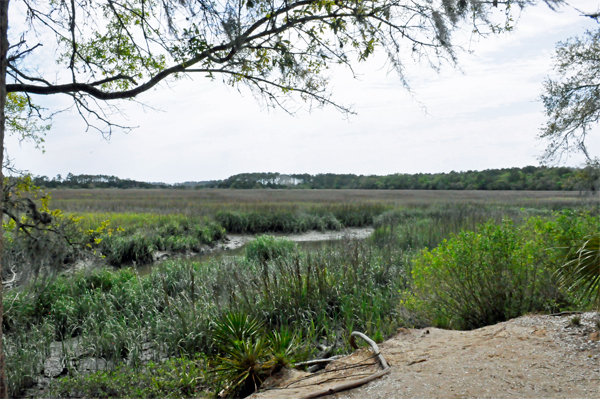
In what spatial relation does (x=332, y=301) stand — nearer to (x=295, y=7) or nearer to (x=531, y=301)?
(x=531, y=301)

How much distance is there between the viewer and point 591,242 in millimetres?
3896

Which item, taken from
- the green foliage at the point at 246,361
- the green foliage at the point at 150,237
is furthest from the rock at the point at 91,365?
the green foliage at the point at 150,237

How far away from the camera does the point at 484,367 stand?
3496 mm

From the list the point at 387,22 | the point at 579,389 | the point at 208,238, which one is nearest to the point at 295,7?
the point at 387,22

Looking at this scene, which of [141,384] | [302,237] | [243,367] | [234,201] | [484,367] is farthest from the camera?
[234,201]

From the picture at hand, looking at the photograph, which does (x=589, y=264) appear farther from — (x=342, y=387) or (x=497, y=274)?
(x=342, y=387)

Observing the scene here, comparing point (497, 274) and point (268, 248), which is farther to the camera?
point (268, 248)

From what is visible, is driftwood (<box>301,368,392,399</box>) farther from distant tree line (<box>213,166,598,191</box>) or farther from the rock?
distant tree line (<box>213,166,598,191</box>)

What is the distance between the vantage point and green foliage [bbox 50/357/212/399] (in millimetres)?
4633

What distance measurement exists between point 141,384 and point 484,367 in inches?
147

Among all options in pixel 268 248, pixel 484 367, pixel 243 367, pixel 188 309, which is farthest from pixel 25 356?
pixel 268 248

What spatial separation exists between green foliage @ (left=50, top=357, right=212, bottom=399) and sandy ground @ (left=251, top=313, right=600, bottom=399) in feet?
4.09

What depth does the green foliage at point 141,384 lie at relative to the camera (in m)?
4.63

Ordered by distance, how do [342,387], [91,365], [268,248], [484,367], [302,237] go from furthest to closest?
[302,237], [268,248], [91,365], [484,367], [342,387]
